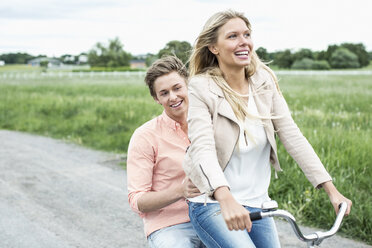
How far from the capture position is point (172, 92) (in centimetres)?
283

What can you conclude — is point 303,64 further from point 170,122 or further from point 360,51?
point 170,122

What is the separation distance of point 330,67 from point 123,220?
7125 centimetres

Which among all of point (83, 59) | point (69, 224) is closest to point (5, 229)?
point (69, 224)

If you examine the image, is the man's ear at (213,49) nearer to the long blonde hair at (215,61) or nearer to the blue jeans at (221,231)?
the long blonde hair at (215,61)

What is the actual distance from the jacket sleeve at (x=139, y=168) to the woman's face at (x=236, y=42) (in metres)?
0.73

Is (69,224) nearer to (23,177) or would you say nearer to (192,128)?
(23,177)

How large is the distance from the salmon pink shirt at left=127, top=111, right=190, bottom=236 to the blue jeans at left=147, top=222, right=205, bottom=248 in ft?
0.10

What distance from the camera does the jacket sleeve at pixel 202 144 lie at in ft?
6.63

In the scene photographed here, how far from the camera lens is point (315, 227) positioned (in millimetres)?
4691

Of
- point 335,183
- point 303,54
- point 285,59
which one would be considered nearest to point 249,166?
point 335,183

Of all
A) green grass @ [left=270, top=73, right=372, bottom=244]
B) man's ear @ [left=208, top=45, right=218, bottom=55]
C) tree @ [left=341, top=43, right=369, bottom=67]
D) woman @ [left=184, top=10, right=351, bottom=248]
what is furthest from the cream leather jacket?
tree @ [left=341, top=43, right=369, bottom=67]

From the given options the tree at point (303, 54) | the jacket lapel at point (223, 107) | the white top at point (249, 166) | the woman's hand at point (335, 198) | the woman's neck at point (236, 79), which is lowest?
the woman's hand at point (335, 198)

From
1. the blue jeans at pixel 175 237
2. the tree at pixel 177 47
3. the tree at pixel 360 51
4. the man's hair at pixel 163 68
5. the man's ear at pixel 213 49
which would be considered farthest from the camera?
the tree at pixel 360 51

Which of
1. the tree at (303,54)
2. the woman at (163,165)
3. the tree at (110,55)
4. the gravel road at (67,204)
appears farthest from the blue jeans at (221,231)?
the tree at (110,55)
